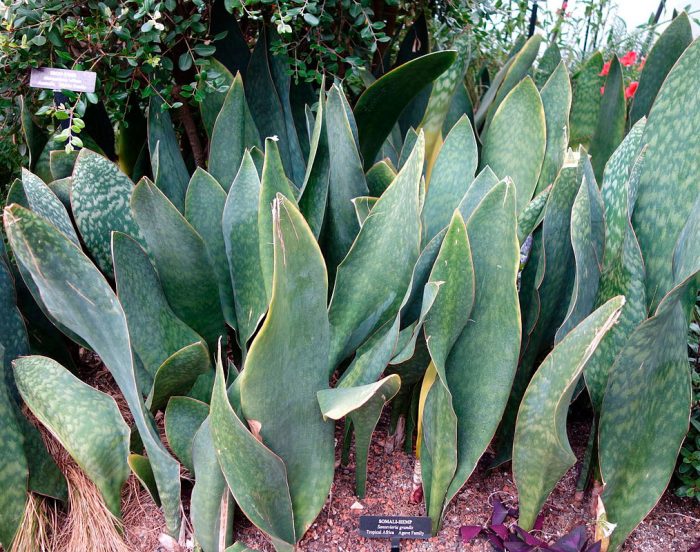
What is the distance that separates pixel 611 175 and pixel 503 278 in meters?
0.21

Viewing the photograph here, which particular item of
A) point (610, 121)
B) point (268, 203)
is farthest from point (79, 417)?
point (610, 121)

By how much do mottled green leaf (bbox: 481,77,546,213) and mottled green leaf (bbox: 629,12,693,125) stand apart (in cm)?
31

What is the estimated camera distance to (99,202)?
2.86 ft

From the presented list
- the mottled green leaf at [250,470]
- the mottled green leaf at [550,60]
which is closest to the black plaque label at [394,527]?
the mottled green leaf at [250,470]

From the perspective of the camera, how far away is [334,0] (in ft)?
3.87

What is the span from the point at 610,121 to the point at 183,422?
0.83m

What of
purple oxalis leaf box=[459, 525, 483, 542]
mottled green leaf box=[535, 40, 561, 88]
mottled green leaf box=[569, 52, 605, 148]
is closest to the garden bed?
purple oxalis leaf box=[459, 525, 483, 542]

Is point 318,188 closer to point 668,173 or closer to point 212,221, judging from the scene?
point 212,221

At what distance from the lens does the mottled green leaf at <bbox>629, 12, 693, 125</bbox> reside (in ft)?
3.47

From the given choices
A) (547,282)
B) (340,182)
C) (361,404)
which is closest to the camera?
(361,404)

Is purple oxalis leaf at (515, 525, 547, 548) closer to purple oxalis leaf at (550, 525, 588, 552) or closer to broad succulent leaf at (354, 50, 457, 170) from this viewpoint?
purple oxalis leaf at (550, 525, 588, 552)

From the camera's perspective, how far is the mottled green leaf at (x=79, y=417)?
2.39ft

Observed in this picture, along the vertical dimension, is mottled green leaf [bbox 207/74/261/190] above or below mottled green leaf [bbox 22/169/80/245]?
above

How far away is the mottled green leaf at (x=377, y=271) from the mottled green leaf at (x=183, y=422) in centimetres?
17
